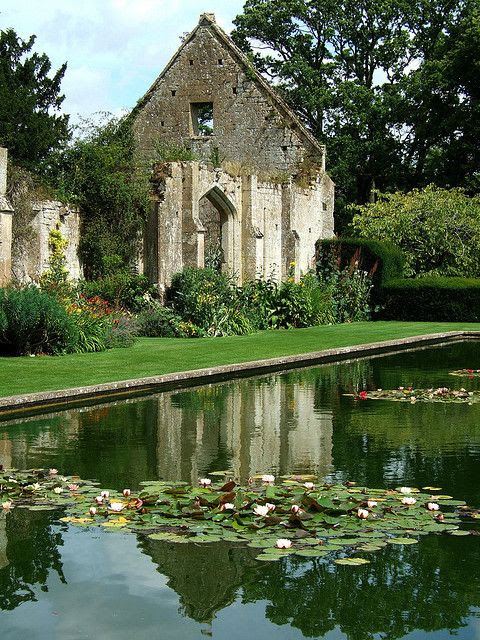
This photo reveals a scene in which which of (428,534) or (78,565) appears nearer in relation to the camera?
(78,565)

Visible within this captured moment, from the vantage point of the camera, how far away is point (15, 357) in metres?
17.3

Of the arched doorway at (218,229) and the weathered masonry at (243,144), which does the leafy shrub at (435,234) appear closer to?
the weathered masonry at (243,144)

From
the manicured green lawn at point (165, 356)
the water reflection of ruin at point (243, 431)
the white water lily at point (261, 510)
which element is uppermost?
the manicured green lawn at point (165, 356)

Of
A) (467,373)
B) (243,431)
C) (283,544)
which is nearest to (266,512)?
(283,544)

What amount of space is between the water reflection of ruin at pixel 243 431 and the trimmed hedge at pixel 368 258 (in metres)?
17.1

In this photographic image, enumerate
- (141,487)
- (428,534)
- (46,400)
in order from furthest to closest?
(46,400)
(141,487)
(428,534)

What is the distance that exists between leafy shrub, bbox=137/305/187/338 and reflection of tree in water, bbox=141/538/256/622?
1651 centimetres

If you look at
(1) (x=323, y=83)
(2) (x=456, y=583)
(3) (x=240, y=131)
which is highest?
(1) (x=323, y=83)

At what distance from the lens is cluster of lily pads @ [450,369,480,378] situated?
16609 mm

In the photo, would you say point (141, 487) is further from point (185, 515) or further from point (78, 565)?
point (78, 565)

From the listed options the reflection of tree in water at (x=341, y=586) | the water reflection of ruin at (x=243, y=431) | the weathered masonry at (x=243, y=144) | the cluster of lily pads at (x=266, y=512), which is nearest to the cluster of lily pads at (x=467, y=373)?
the water reflection of ruin at (x=243, y=431)

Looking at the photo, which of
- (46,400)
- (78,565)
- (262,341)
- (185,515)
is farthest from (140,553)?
(262,341)

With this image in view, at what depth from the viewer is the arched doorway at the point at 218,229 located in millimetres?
28969

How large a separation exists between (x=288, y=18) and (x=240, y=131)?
452 inches
